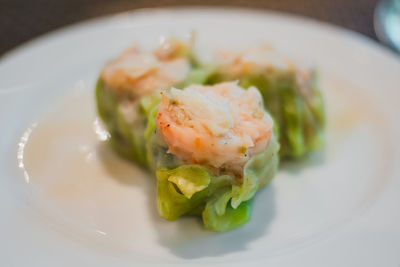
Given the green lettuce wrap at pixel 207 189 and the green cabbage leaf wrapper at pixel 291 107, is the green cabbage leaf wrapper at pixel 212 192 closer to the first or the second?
the green lettuce wrap at pixel 207 189

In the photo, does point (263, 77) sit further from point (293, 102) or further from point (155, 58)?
point (155, 58)

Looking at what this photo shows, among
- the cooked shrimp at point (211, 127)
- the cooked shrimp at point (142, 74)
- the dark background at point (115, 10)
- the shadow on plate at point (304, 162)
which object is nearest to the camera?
the cooked shrimp at point (211, 127)

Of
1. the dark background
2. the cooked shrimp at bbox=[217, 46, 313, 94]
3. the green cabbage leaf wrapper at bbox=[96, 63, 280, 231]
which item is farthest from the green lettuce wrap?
the dark background

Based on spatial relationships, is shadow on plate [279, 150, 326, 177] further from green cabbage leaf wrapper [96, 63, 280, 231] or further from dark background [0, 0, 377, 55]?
dark background [0, 0, 377, 55]

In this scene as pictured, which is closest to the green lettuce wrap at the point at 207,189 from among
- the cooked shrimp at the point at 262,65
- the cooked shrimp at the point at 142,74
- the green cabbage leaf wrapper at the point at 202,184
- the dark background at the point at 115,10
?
the green cabbage leaf wrapper at the point at 202,184

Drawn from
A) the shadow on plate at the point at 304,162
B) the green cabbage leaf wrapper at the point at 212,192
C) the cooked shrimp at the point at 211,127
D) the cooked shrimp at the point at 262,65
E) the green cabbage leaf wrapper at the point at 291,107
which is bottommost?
the green cabbage leaf wrapper at the point at 212,192

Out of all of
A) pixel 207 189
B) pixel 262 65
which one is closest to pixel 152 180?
pixel 207 189
